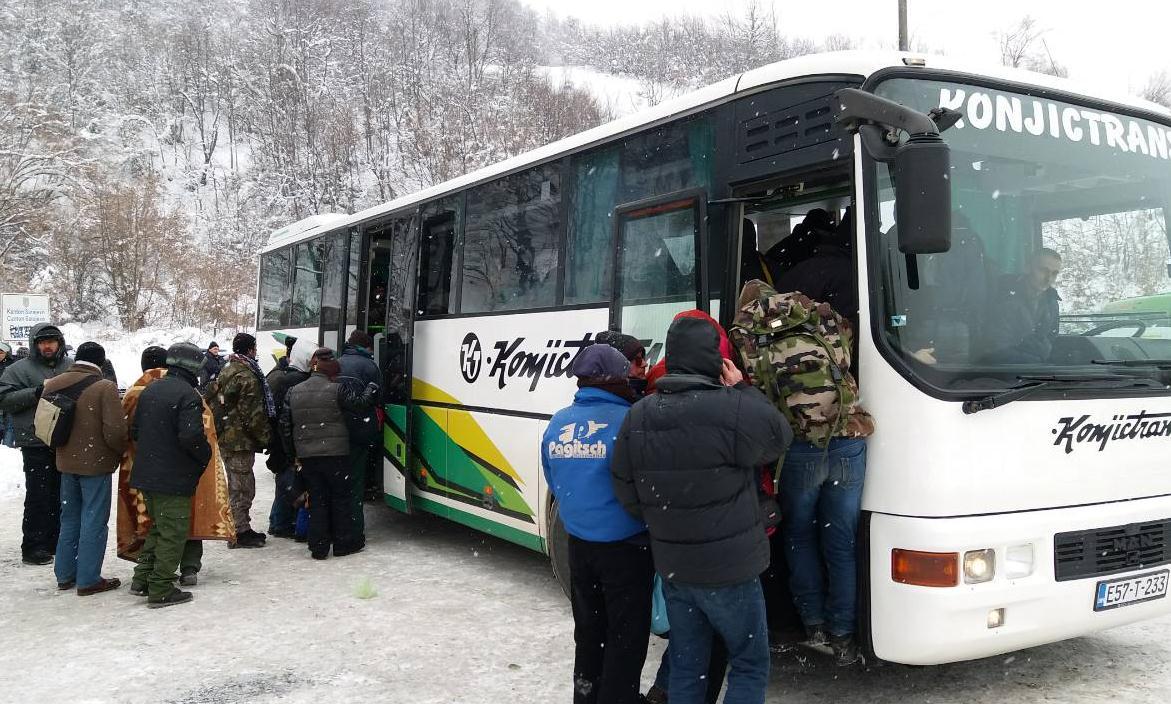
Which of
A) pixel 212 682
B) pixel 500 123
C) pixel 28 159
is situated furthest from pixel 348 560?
pixel 500 123

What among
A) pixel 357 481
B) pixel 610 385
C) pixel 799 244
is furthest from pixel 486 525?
pixel 610 385

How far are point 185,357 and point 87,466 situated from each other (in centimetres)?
111

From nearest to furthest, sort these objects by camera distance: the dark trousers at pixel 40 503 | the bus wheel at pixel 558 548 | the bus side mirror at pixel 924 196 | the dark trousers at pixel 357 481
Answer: the bus side mirror at pixel 924 196 → the bus wheel at pixel 558 548 → the dark trousers at pixel 40 503 → the dark trousers at pixel 357 481

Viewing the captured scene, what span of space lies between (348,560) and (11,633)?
2.64m

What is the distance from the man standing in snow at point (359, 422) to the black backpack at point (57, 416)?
2.14 m

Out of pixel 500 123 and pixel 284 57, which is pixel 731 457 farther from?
pixel 284 57

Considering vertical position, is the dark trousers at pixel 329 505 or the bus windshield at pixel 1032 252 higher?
the bus windshield at pixel 1032 252

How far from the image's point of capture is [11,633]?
5938mm

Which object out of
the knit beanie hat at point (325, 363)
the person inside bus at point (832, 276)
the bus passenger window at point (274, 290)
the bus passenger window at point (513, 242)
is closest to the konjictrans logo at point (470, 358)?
the bus passenger window at point (513, 242)

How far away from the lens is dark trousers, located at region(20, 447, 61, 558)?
7809mm

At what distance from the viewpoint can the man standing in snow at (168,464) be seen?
21.4 feet

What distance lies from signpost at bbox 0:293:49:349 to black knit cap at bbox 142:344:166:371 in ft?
54.1

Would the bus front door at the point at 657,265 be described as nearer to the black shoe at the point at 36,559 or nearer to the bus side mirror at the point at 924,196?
the bus side mirror at the point at 924,196

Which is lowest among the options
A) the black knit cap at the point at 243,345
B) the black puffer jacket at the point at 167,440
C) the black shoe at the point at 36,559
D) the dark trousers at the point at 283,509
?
the black shoe at the point at 36,559
